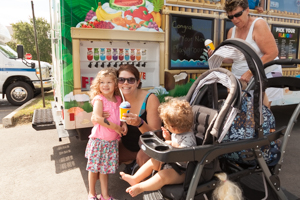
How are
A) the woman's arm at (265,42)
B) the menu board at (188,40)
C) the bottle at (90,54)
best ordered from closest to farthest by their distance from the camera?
1. the woman's arm at (265,42)
2. the bottle at (90,54)
3. the menu board at (188,40)

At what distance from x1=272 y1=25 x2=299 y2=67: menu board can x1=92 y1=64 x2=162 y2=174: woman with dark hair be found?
3261 millimetres

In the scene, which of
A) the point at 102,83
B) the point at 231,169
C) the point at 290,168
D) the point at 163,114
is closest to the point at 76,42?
the point at 102,83

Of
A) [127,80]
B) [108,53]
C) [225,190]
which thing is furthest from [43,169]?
[225,190]

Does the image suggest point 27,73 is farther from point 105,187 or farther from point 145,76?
point 105,187

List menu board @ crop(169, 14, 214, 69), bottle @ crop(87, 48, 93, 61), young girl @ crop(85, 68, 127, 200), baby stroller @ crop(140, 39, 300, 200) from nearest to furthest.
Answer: baby stroller @ crop(140, 39, 300, 200) < young girl @ crop(85, 68, 127, 200) < bottle @ crop(87, 48, 93, 61) < menu board @ crop(169, 14, 214, 69)

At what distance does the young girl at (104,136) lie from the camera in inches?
105

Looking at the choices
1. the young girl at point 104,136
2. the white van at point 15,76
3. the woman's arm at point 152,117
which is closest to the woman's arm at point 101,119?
the young girl at point 104,136

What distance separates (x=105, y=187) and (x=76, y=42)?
1837 millimetres

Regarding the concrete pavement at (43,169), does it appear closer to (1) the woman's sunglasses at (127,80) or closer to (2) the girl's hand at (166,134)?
(2) the girl's hand at (166,134)

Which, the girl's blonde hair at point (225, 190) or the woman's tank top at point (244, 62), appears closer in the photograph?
the girl's blonde hair at point (225, 190)

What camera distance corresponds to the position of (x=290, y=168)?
3727 mm

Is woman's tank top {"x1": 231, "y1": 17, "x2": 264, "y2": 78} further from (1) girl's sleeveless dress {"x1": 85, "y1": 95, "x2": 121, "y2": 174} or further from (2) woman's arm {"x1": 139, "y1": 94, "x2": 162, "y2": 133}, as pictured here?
(1) girl's sleeveless dress {"x1": 85, "y1": 95, "x2": 121, "y2": 174}

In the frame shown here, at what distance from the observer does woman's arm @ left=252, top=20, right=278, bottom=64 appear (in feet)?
10.1

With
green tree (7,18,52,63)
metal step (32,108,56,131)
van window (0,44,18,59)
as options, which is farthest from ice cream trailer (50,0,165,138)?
green tree (7,18,52,63)
